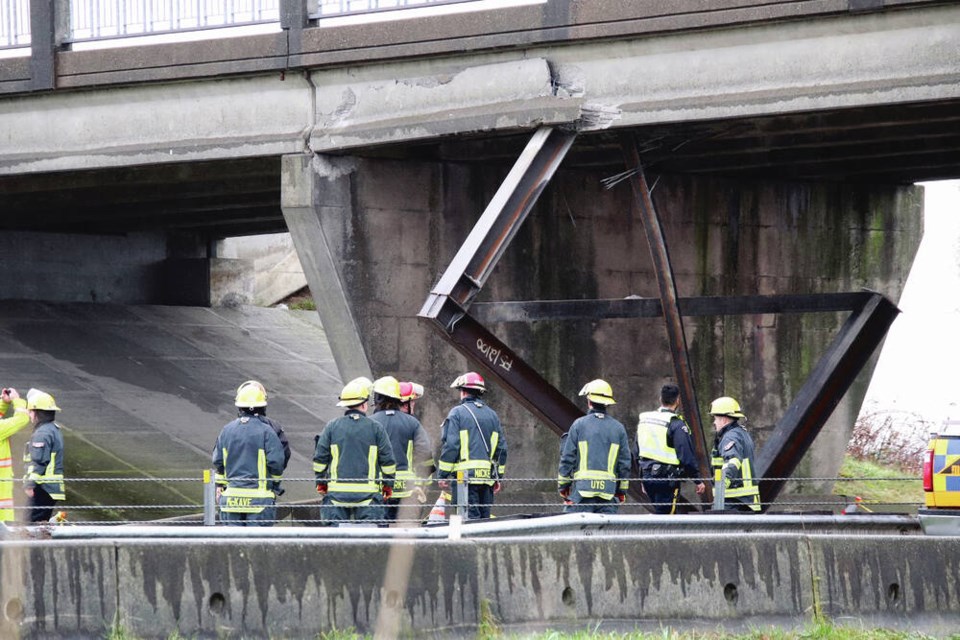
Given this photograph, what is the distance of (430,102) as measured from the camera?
53.7 feet

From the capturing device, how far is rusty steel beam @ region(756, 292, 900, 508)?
16.9 metres

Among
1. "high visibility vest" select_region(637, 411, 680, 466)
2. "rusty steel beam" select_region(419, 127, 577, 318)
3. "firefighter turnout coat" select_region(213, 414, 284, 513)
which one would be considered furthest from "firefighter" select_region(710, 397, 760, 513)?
"firefighter turnout coat" select_region(213, 414, 284, 513)

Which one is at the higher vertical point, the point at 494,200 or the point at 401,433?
the point at 494,200

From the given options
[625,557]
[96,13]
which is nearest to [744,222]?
[96,13]

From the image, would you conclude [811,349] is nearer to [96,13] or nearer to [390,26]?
[390,26]

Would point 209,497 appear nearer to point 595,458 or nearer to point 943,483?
point 595,458

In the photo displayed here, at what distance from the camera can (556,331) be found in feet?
62.7

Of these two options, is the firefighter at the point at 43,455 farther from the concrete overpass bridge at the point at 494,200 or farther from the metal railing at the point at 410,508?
the concrete overpass bridge at the point at 494,200

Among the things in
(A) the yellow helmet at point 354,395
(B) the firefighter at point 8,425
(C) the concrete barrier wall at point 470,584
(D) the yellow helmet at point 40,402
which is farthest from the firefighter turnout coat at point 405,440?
(B) the firefighter at point 8,425

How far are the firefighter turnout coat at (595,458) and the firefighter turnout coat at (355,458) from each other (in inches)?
64.9

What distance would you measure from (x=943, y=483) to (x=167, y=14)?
1062cm

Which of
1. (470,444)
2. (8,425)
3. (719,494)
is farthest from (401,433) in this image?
(8,425)

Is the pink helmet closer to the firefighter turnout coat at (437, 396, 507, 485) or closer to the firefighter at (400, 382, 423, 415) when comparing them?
the firefighter at (400, 382, 423, 415)

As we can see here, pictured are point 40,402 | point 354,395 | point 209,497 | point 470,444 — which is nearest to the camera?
point 209,497
